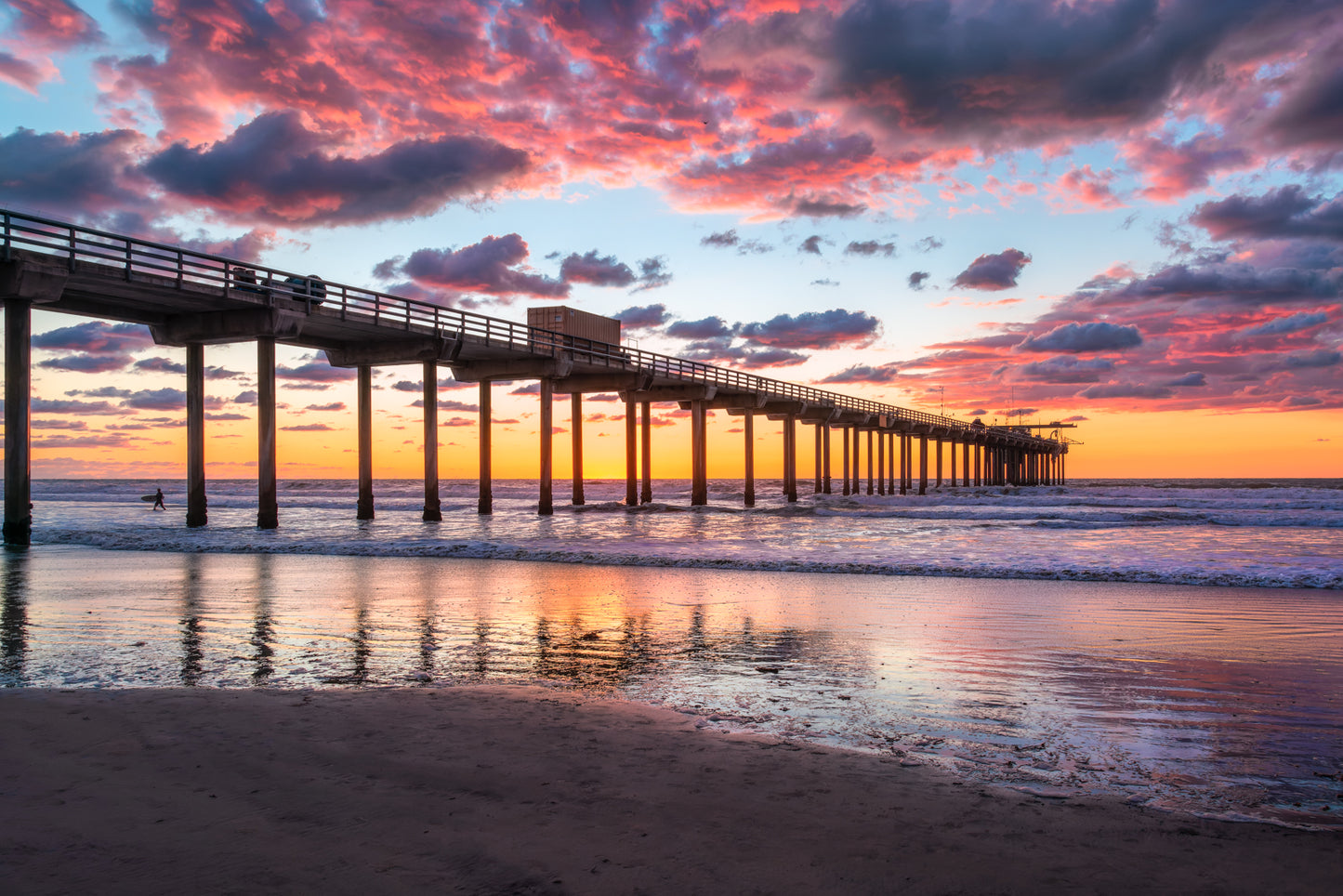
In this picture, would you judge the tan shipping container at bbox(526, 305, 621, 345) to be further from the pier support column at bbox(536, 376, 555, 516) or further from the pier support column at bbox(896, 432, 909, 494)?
the pier support column at bbox(896, 432, 909, 494)

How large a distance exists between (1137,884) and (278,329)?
23956mm

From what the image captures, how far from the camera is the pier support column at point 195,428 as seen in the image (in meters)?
23.5

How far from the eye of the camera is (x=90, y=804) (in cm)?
293

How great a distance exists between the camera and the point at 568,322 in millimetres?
36250

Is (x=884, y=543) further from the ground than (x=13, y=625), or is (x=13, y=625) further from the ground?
(x=13, y=625)

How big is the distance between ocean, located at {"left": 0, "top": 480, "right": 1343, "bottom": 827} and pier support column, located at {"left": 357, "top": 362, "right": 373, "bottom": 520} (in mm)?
12644

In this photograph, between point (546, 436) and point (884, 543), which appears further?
point (546, 436)

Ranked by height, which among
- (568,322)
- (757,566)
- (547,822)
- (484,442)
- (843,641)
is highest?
(568,322)

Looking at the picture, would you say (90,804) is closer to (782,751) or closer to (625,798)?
(625,798)

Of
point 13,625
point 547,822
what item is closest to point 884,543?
point 13,625

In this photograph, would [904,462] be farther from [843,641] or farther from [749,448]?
[843,641]

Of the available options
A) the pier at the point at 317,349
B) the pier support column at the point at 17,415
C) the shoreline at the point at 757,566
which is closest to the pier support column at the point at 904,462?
the pier at the point at 317,349

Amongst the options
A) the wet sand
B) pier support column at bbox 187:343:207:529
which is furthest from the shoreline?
the wet sand

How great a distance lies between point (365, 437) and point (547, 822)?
2784 cm
